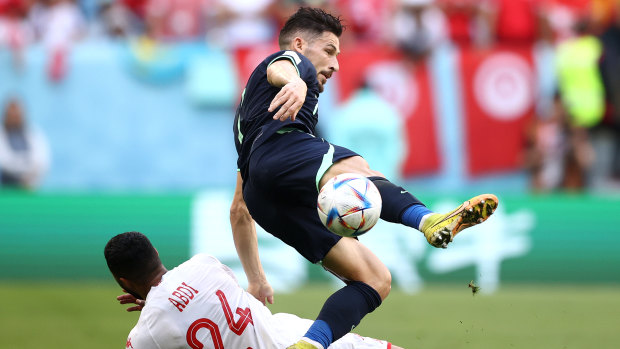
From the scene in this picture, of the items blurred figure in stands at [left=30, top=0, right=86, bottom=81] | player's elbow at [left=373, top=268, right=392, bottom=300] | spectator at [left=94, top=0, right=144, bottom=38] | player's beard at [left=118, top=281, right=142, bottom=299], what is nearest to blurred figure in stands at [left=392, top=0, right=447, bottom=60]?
spectator at [left=94, top=0, right=144, bottom=38]

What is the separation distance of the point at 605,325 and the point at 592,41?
551cm

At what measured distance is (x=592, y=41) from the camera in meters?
13.4

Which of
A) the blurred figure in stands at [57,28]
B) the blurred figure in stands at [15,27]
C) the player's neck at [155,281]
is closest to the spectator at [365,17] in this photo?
the blurred figure in stands at [57,28]

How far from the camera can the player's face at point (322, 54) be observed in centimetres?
587

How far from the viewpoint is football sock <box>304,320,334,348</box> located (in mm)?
5132

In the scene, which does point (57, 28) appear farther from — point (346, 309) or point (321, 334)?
point (321, 334)

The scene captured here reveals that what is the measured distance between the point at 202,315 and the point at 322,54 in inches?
71.7

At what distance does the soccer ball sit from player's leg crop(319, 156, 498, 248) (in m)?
0.13

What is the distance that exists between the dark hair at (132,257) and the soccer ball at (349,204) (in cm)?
93

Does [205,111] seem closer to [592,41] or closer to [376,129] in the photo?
[376,129]

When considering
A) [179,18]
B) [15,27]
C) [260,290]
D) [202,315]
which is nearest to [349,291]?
[202,315]

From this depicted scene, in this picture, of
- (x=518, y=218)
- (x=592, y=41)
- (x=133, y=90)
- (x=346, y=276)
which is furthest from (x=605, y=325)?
(x=133, y=90)

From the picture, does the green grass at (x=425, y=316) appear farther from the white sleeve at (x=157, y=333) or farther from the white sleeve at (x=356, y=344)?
the white sleeve at (x=157, y=333)

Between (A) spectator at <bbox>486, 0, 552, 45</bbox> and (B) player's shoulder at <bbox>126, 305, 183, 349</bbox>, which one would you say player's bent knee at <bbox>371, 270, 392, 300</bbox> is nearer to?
(B) player's shoulder at <bbox>126, 305, 183, 349</bbox>
